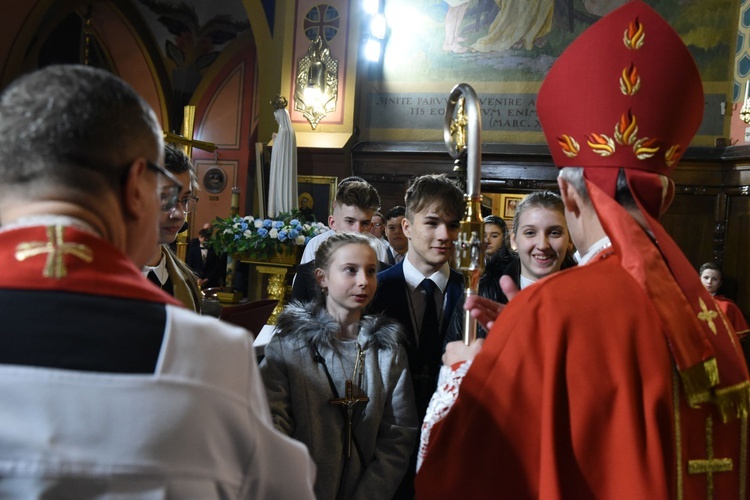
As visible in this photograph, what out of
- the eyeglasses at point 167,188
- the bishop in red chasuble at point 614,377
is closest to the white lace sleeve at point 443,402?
the bishop in red chasuble at point 614,377

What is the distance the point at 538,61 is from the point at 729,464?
8234mm

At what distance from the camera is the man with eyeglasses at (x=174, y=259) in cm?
239

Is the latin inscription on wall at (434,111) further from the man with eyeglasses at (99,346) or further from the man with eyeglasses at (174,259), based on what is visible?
the man with eyeglasses at (99,346)

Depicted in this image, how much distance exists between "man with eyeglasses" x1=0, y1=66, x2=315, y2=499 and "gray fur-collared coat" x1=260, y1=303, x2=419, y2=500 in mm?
1157

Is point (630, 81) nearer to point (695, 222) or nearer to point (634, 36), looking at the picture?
point (634, 36)

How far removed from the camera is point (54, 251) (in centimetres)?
92

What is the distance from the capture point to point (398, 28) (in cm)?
949

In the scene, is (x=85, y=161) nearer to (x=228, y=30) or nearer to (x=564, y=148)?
(x=564, y=148)

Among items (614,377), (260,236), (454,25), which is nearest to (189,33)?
(454,25)

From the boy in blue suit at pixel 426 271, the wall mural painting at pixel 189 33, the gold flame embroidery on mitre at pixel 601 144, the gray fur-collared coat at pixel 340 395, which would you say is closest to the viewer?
the gold flame embroidery on mitre at pixel 601 144

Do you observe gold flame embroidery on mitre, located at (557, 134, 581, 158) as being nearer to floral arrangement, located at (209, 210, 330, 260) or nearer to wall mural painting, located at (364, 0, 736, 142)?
floral arrangement, located at (209, 210, 330, 260)

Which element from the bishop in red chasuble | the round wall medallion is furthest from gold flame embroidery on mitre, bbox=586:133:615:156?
the round wall medallion

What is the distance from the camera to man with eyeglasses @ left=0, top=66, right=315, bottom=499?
2.81 ft

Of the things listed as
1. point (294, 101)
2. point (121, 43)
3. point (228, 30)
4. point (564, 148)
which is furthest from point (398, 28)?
point (564, 148)
